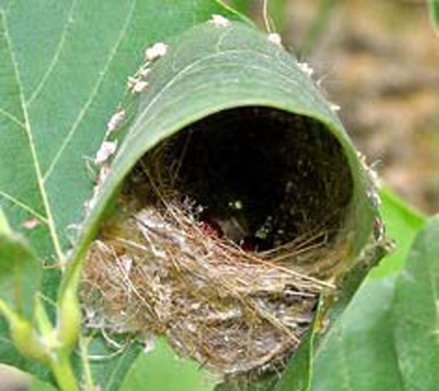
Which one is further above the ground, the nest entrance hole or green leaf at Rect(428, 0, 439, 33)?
green leaf at Rect(428, 0, 439, 33)

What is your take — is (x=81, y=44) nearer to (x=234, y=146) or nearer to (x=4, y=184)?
(x=4, y=184)

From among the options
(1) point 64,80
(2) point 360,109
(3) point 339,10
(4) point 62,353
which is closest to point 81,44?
(1) point 64,80

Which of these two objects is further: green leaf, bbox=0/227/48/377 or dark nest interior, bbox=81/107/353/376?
dark nest interior, bbox=81/107/353/376

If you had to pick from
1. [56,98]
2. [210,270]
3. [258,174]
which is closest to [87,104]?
[56,98]

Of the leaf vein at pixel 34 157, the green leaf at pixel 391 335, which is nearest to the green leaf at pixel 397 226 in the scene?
the green leaf at pixel 391 335

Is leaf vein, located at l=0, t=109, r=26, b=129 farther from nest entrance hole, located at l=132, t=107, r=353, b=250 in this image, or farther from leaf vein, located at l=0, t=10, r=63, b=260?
nest entrance hole, located at l=132, t=107, r=353, b=250

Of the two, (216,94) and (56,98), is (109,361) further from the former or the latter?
(216,94)

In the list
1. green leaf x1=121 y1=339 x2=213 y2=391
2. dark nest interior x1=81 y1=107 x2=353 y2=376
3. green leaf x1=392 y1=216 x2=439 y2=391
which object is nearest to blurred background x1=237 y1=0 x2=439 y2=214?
green leaf x1=121 y1=339 x2=213 y2=391
